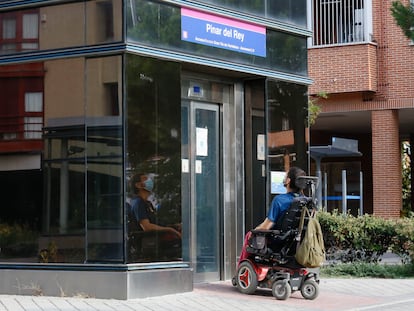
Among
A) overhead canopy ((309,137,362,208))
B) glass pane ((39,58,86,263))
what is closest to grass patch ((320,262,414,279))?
glass pane ((39,58,86,263))

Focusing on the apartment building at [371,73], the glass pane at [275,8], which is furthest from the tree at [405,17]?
the apartment building at [371,73]

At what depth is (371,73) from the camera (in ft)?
85.3

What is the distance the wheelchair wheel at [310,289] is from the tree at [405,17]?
6.17m

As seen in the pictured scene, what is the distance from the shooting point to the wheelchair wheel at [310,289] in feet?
36.4

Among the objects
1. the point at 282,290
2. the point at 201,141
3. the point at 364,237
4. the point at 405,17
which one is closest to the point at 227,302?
the point at 282,290

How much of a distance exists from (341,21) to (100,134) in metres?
17.6

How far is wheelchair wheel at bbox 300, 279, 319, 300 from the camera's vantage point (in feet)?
36.4

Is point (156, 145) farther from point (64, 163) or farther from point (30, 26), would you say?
point (30, 26)

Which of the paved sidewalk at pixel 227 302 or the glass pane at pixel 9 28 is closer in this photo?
the paved sidewalk at pixel 227 302

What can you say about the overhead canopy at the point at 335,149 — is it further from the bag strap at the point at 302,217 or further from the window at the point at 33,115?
the window at the point at 33,115

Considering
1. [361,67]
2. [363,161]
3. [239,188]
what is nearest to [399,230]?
[239,188]

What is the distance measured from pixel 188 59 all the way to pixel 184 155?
158cm

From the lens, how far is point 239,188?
13344mm

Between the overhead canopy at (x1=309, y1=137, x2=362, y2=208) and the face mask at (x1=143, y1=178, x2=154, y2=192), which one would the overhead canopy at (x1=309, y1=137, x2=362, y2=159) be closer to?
the overhead canopy at (x1=309, y1=137, x2=362, y2=208)
